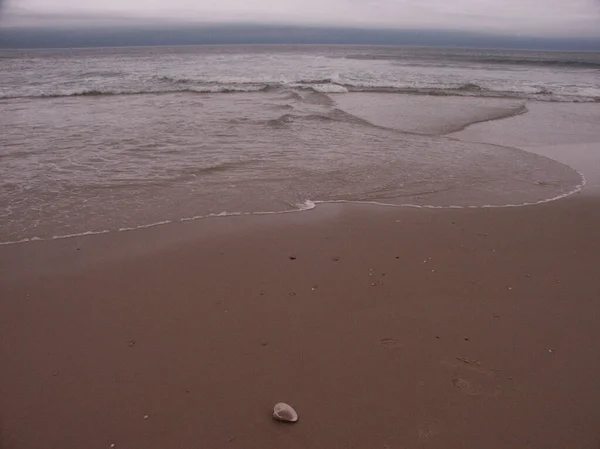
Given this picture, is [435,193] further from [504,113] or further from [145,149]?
[504,113]

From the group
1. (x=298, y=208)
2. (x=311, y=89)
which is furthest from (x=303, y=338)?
(x=311, y=89)

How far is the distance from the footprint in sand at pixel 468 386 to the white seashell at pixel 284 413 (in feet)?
3.81

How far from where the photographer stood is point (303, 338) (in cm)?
328

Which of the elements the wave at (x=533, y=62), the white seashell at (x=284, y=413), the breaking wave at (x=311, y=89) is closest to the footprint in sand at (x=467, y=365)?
the white seashell at (x=284, y=413)

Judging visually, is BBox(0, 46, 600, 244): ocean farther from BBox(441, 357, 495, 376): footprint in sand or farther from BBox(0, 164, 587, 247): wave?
BBox(441, 357, 495, 376): footprint in sand

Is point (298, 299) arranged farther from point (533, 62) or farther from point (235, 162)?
point (533, 62)

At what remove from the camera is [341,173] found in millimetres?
7270

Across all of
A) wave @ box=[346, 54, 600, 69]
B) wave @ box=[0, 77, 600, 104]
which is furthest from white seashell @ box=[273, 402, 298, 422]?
wave @ box=[346, 54, 600, 69]

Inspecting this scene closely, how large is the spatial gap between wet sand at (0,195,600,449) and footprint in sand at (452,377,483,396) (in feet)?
0.04

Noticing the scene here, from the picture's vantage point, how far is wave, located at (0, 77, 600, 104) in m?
18.2

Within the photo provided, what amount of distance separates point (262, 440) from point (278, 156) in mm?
6409

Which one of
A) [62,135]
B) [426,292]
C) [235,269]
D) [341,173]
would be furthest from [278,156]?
[62,135]

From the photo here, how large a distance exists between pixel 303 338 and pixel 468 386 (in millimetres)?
1253

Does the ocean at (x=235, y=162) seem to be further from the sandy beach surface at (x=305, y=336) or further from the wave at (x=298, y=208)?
the sandy beach surface at (x=305, y=336)
